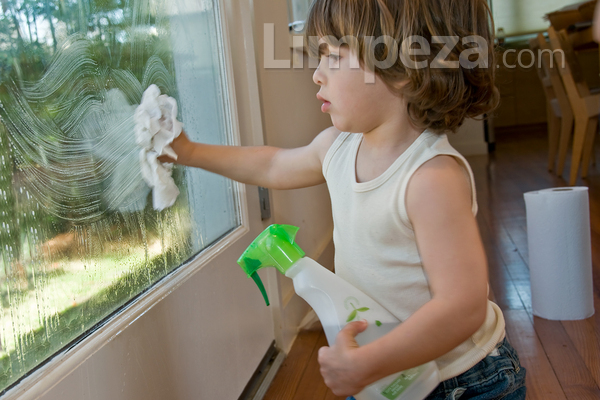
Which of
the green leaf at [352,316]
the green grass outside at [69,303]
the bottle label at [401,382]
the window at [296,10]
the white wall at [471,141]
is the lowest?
the white wall at [471,141]

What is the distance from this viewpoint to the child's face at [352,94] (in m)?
0.65

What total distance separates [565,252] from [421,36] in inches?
38.1

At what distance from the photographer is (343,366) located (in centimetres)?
55

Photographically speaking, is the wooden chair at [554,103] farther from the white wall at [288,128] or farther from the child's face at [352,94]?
the child's face at [352,94]

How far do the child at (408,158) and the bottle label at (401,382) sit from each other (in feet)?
0.19

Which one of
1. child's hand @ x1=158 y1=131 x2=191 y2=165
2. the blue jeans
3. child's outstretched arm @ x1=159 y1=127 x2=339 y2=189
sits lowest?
the blue jeans

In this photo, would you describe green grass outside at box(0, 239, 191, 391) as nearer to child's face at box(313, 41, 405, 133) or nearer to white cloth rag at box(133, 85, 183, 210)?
white cloth rag at box(133, 85, 183, 210)

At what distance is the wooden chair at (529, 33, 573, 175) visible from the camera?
126 inches

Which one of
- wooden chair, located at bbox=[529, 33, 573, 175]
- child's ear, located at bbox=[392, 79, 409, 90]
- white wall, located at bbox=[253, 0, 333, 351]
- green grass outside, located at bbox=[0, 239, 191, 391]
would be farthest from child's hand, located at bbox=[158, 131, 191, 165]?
wooden chair, located at bbox=[529, 33, 573, 175]

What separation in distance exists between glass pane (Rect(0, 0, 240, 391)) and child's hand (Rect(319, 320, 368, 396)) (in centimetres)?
26

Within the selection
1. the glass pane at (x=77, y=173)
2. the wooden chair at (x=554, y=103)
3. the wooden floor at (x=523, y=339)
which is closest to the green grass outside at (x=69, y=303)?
the glass pane at (x=77, y=173)

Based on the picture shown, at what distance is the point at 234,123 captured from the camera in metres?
1.07

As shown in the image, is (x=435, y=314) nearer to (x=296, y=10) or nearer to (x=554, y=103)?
(x=296, y=10)

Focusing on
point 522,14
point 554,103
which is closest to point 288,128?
point 554,103
